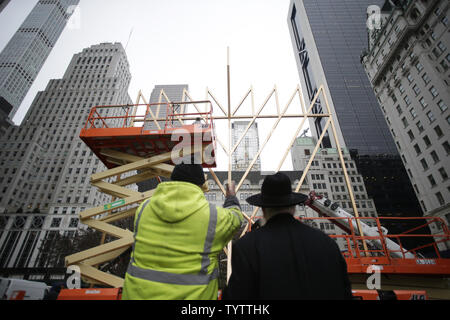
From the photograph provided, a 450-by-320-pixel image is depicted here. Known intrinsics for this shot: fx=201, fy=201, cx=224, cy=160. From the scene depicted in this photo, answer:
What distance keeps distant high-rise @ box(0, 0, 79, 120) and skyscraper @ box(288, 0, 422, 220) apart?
158688 millimetres

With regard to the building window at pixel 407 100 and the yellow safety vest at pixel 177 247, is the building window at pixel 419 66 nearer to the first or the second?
the building window at pixel 407 100

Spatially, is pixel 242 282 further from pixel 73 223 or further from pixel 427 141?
pixel 73 223

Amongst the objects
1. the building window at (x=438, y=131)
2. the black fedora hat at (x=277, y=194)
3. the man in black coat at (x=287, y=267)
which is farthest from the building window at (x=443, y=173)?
the man in black coat at (x=287, y=267)

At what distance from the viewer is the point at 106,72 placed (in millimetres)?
87375

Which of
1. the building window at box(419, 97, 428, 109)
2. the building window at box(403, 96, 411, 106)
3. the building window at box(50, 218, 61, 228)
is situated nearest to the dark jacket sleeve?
the building window at box(419, 97, 428, 109)

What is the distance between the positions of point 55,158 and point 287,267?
93474 millimetres

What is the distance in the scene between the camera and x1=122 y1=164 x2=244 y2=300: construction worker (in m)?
1.84

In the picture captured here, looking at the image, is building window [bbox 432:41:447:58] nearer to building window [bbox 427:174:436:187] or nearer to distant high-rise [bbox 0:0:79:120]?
building window [bbox 427:174:436:187]

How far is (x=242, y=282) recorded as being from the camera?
65.7 inches

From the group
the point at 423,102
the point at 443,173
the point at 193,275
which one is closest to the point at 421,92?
the point at 423,102

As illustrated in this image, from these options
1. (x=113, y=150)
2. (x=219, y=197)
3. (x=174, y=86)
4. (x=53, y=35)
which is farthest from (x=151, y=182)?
(x=53, y=35)

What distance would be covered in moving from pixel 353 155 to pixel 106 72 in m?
107

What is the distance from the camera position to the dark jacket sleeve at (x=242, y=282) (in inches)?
65.2

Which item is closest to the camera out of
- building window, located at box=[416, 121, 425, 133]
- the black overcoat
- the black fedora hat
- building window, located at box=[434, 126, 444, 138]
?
the black overcoat
